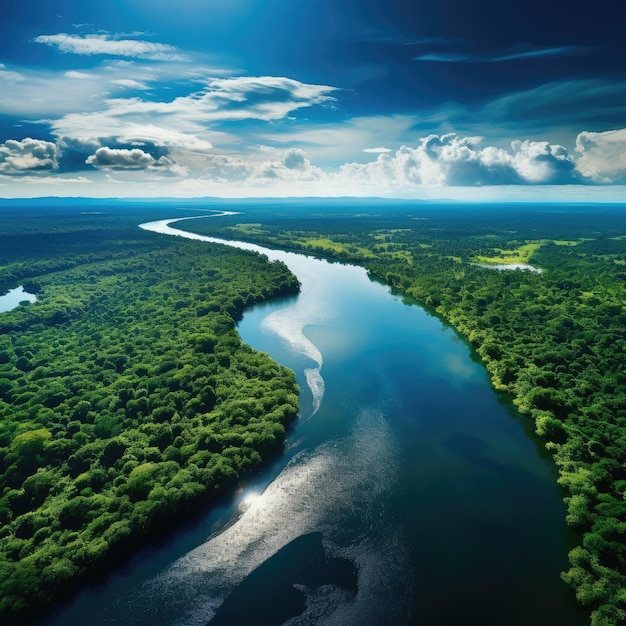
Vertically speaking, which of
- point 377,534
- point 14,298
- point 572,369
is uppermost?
point 572,369

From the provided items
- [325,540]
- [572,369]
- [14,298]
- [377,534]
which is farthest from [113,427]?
[14,298]

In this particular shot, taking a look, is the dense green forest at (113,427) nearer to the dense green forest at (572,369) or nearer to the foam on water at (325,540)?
the foam on water at (325,540)

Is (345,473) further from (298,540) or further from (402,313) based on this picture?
(402,313)

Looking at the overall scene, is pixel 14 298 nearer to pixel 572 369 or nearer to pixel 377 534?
pixel 377 534

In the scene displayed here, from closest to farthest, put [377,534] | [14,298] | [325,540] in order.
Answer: [325,540]
[377,534]
[14,298]

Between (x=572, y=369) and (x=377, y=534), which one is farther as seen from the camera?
(x=572, y=369)

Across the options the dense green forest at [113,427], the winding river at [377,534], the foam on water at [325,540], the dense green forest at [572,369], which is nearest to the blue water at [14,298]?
the dense green forest at [113,427]

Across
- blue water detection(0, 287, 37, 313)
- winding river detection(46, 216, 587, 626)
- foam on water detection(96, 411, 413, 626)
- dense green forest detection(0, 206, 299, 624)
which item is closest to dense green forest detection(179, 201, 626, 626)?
winding river detection(46, 216, 587, 626)

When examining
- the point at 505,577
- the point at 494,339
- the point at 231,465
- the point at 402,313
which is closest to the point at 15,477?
the point at 231,465
